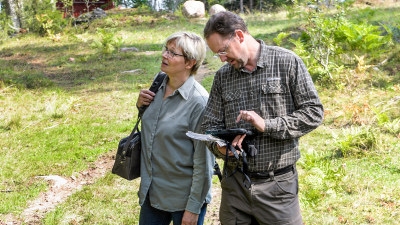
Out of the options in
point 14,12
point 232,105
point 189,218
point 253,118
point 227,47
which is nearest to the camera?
point 253,118

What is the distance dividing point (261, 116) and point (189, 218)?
→ 791 millimetres

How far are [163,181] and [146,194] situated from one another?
5.6 inches

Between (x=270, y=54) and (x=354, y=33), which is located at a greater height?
(x=270, y=54)

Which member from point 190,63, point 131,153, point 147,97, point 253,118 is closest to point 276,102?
point 253,118

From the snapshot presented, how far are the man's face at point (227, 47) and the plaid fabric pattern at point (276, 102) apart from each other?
4.0 inches

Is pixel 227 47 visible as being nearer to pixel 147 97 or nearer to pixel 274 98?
pixel 274 98

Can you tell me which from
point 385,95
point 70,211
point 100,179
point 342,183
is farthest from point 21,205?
point 385,95

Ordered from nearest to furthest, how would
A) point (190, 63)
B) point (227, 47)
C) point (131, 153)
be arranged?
point (227, 47) → point (190, 63) → point (131, 153)

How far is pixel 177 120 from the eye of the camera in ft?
10.1

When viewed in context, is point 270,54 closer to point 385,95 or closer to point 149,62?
point 385,95

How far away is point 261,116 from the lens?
2.78 metres

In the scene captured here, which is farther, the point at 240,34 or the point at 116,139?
the point at 116,139

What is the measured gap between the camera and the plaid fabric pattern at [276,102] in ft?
8.92

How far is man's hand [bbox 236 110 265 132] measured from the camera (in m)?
2.58
